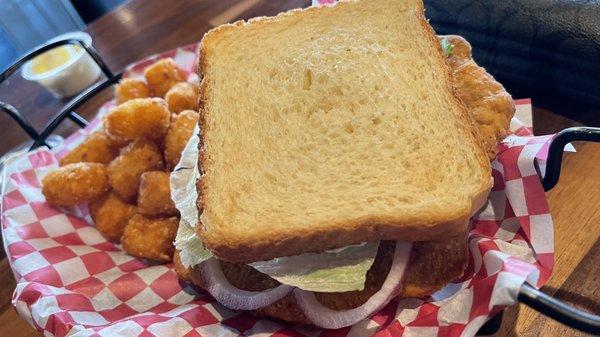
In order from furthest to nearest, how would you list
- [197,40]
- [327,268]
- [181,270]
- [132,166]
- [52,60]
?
[52,60] → [197,40] → [132,166] → [181,270] → [327,268]

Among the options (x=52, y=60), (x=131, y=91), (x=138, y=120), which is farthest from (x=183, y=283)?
(x=52, y=60)

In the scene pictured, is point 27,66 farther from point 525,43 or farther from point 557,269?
point 557,269

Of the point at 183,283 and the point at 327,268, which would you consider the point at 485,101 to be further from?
the point at 183,283

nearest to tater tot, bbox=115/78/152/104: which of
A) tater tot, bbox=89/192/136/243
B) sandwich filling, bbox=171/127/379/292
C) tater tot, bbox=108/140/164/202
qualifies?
tater tot, bbox=108/140/164/202

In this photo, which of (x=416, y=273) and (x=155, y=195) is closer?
(x=416, y=273)

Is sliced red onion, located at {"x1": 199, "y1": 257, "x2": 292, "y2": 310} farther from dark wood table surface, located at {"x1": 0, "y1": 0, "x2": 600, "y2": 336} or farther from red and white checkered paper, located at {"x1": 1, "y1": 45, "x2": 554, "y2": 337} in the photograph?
dark wood table surface, located at {"x1": 0, "y1": 0, "x2": 600, "y2": 336}

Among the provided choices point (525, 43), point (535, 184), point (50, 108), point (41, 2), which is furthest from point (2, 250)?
point (41, 2)

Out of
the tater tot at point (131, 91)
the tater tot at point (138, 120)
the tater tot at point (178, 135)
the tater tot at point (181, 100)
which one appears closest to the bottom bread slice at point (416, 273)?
the tater tot at point (178, 135)

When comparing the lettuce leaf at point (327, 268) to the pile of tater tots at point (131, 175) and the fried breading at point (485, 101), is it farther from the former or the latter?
the pile of tater tots at point (131, 175)
